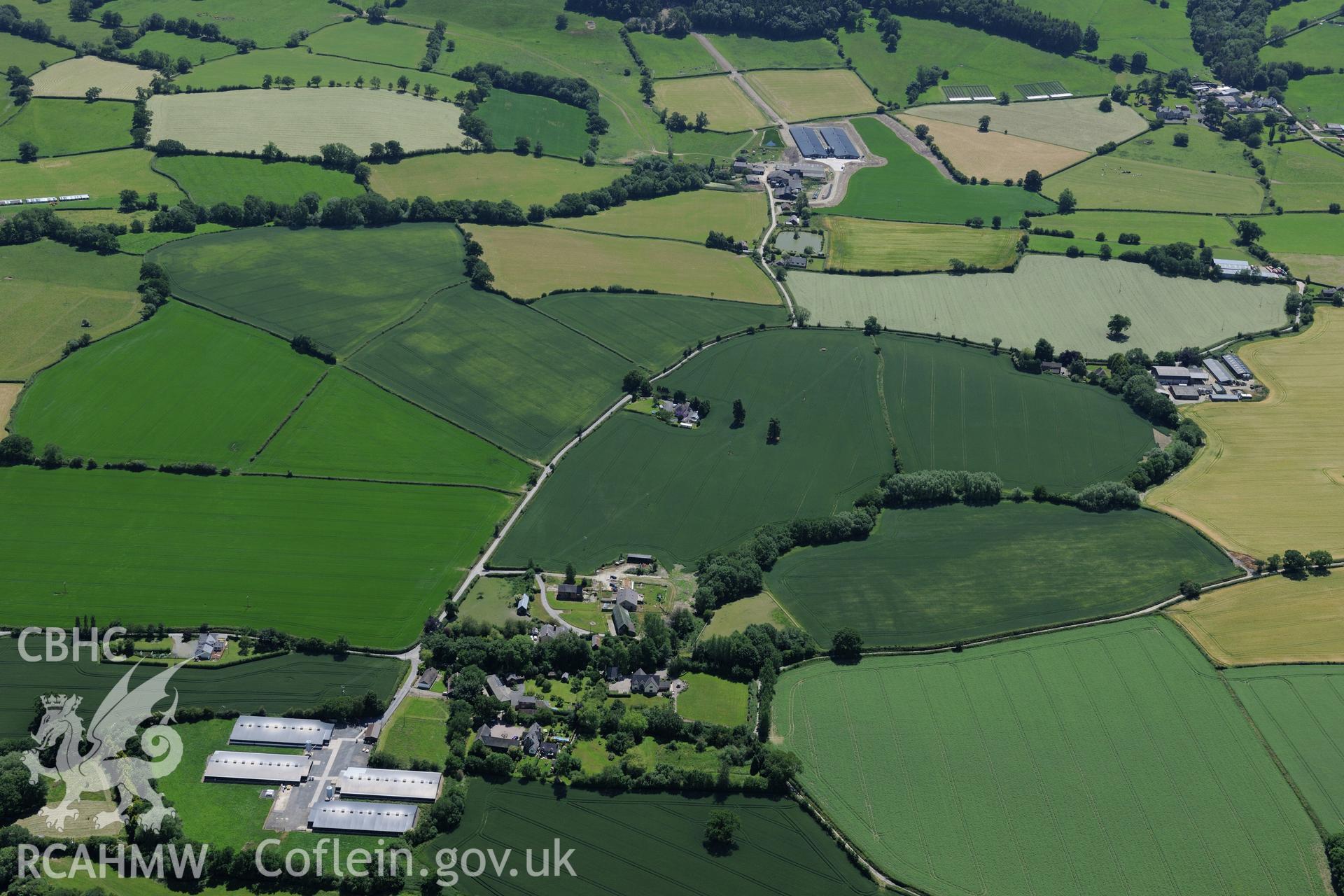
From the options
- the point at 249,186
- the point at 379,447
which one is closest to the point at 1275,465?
the point at 379,447

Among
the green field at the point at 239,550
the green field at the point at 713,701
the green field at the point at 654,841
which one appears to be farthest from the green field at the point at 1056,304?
the green field at the point at 654,841

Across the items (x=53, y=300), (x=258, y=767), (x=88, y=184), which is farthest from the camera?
(x=88, y=184)

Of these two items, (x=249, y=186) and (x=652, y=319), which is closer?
(x=652, y=319)

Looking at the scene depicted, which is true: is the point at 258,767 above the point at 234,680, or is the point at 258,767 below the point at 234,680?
below

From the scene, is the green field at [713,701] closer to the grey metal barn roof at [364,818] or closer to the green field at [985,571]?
the green field at [985,571]

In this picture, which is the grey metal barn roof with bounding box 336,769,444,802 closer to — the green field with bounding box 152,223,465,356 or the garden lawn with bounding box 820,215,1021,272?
the green field with bounding box 152,223,465,356

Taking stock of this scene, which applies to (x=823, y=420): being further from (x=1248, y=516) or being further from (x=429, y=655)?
(x=429, y=655)

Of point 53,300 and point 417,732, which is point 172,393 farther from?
point 417,732
